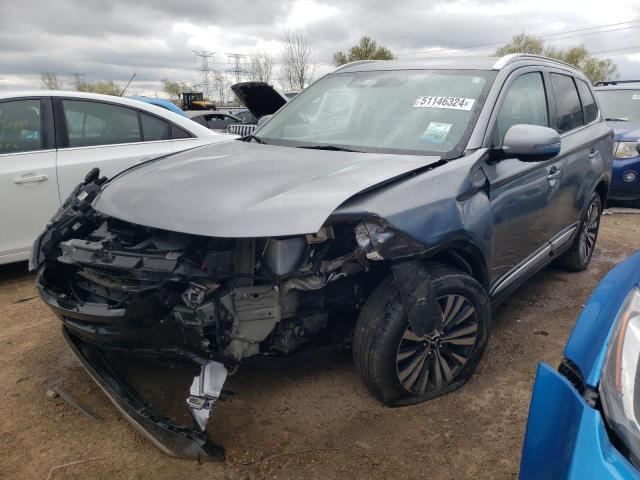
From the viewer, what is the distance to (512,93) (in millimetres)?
2975

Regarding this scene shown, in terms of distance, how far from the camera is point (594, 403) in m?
1.19

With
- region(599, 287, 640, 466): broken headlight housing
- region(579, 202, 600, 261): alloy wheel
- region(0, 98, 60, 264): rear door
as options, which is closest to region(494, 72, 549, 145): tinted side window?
region(579, 202, 600, 261): alloy wheel

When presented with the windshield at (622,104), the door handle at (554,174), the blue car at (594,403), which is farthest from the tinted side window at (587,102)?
the windshield at (622,104)

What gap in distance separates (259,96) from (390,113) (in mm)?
1888

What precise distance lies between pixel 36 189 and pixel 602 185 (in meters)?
4.76

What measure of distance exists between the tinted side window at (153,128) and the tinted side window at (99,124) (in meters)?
0.05

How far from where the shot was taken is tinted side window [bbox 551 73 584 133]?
360cm

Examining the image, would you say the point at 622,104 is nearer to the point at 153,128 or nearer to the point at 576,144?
the point at 576,144

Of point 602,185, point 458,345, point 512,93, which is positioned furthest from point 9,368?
point 602,185

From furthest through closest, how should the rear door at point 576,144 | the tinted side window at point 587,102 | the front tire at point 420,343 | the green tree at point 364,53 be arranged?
the green tree at point 364,53
the tinted side window at point 587,102
the rear door at point 576,144
the front tire at point 420,343

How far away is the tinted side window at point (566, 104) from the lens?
11.8ft

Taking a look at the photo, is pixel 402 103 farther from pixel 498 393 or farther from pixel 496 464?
pixel 496 464

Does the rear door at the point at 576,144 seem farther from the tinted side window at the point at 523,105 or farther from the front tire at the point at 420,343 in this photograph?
the front tire at the point at 420,343

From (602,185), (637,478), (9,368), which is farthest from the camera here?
(602,185)
